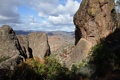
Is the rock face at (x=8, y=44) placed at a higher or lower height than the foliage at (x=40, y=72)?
higher

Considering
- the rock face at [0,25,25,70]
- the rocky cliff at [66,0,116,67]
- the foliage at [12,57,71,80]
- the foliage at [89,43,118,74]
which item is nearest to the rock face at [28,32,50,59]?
the rocky cliff at [66,0,116,67]

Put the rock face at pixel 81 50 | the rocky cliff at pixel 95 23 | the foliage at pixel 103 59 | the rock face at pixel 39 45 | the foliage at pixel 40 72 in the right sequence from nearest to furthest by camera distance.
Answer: the foliage at pixel 40 72
the foliage at pixel 103 59
the rock face at pixel 81 50
the rocky cliff at pixel 95 23
the rock face at pixel 39 45

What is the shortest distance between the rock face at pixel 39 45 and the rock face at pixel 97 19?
957 centimetres

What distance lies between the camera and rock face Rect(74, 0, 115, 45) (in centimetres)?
3759

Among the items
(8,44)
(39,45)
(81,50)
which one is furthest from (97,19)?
(8,44)

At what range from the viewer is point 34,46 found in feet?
150

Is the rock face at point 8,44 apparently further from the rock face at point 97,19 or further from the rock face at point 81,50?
the rock face at point 97,19

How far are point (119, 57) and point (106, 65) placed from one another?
2808 mm

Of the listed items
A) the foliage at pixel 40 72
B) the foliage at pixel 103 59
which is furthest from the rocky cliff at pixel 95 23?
the foliage at pixel 40 72

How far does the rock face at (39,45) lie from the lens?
45.2 metres

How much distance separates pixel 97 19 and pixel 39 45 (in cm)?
1241

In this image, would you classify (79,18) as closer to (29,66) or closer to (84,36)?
(84,36)

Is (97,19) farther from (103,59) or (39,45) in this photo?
(39,45)

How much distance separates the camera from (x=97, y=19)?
3762 centimetres
